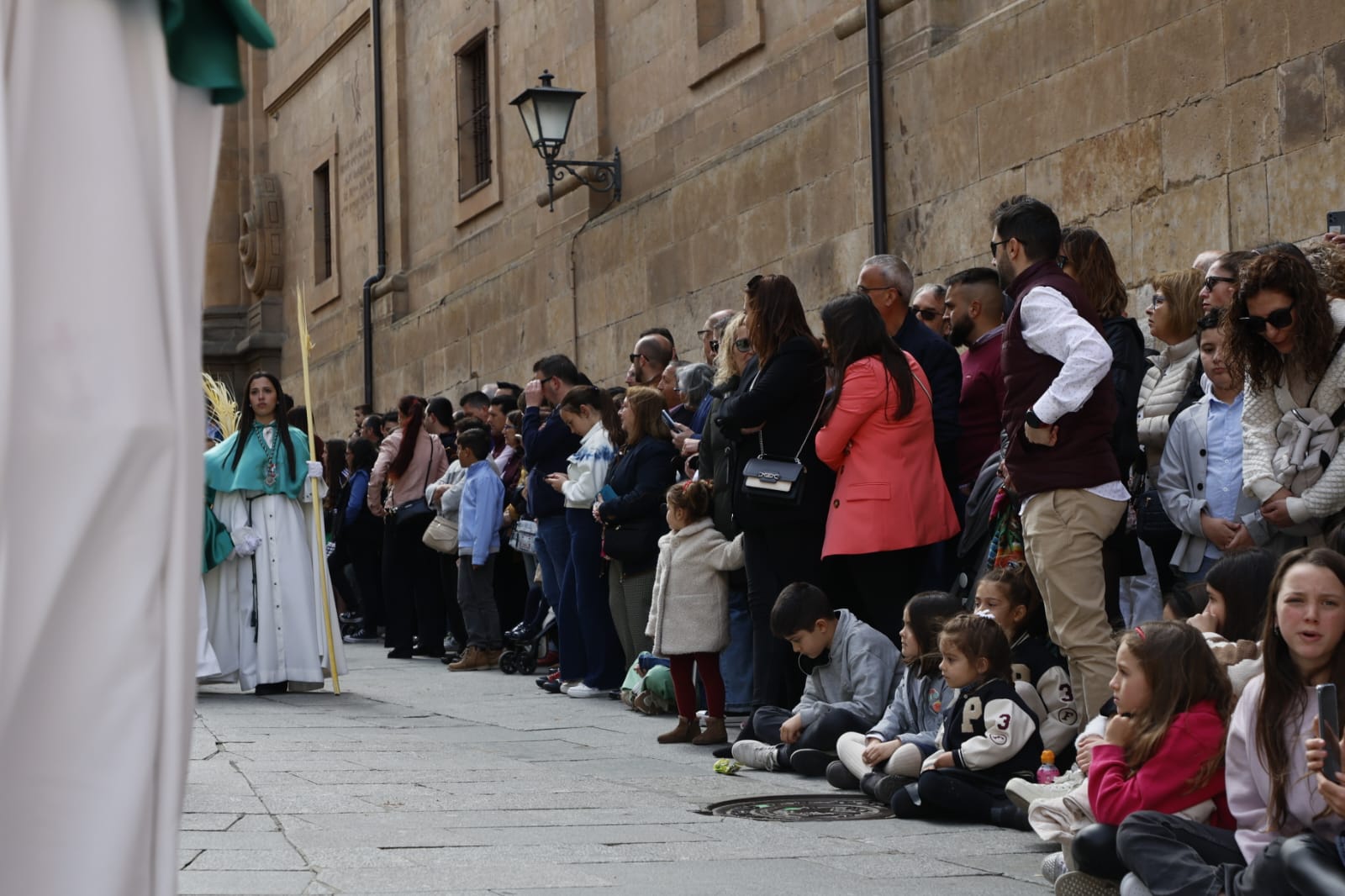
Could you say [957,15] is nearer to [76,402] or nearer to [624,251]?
[624,251]

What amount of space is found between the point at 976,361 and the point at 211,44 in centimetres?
640

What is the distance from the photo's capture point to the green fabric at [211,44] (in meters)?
2.29

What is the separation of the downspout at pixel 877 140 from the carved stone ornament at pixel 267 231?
18586 mm

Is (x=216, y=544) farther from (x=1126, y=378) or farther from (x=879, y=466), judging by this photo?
(x=1126, y=378)

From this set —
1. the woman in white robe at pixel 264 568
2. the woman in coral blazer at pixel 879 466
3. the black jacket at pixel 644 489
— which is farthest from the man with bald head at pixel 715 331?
the woman in white robe at pixel 264 568

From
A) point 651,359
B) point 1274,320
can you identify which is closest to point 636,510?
point 651,359

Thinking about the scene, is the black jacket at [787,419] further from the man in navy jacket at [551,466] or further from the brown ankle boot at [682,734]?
the man in navy jacket at [551,466]

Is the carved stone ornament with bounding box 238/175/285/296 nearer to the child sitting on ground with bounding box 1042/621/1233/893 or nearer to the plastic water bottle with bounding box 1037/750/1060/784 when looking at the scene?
the plastic water bottle with bounding box 1037/750/1060/784

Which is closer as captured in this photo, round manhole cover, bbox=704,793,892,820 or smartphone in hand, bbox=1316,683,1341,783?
smartphone in hand, bbox=1316,683,1341,783

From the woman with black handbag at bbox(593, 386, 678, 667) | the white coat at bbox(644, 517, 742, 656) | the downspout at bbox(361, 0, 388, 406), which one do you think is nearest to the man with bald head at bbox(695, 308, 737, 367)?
the woman with black handbag at bbox(593, 386, 678, 667)

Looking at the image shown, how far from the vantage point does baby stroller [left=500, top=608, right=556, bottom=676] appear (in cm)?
1333

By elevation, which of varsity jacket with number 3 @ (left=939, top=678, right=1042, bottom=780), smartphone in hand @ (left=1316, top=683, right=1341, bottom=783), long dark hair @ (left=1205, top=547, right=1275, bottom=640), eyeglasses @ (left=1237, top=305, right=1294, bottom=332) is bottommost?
varsity jacket with number 3 @ (left=939, top=678, right=1042, bottom=780)

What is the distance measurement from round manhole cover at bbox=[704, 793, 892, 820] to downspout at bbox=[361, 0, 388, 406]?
18231mm

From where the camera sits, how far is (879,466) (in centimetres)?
809
